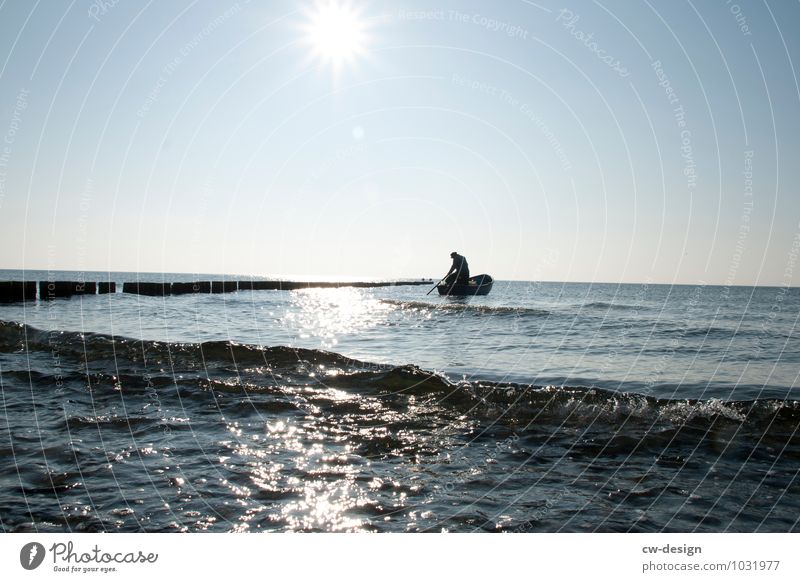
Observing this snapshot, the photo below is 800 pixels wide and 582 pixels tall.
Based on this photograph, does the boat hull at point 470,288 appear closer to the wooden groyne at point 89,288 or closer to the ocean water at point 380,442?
the wooden groyne at point 89,288

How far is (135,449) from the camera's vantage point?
722 centimetres


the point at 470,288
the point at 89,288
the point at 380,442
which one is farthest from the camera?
the point at 470,288

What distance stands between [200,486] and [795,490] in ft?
23.3

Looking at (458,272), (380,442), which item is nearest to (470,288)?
(458,272)

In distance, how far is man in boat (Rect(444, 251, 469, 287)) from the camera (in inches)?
1839

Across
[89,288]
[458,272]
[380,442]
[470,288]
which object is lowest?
[380,442]

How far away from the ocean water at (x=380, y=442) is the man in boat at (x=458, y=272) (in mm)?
29830
